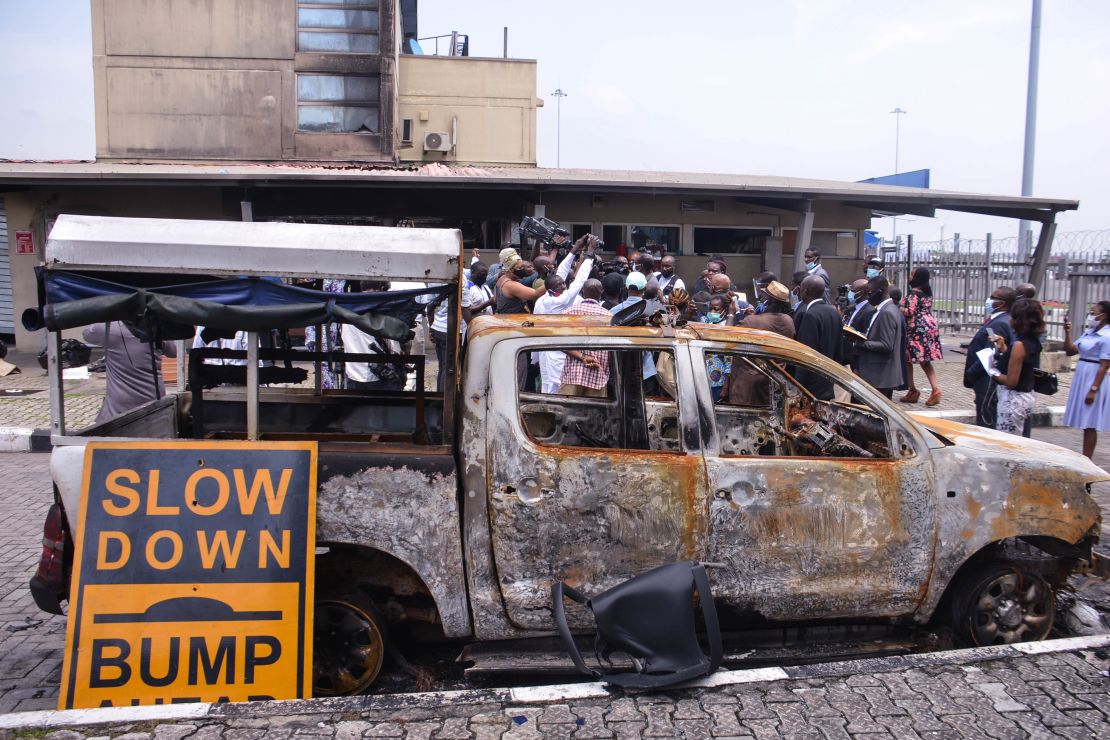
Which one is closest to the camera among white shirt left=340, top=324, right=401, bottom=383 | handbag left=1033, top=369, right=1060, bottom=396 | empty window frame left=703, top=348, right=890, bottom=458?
empty window frame left=703, top=348, right=890, bottom=458

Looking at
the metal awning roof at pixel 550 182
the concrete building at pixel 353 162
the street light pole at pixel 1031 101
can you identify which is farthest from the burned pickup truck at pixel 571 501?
the street light pole at pixel 1031 101

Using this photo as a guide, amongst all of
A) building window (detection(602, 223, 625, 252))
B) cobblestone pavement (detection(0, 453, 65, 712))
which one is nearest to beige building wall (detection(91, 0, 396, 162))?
building window (detection(602, 223, 625, 252))

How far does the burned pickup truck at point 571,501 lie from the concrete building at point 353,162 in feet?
33.3

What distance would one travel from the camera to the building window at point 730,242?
55.7 feet

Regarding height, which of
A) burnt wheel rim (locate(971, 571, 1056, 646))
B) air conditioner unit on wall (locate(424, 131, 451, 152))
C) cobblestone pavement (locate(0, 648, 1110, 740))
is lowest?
cobblestone pavement (locate(0, 648, 1110, 740))

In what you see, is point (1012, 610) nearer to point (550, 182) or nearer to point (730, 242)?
point (550, 182)

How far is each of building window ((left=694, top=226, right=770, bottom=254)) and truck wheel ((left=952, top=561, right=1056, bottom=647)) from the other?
12.9 metres

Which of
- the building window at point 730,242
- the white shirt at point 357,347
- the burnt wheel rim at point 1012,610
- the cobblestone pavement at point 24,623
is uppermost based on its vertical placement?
the building window at point 730,242

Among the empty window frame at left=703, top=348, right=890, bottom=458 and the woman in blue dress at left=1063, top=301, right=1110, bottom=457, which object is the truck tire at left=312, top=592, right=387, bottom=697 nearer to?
the empty window frame at left=703, top=348, right=890, bottom=458

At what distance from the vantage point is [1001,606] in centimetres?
448

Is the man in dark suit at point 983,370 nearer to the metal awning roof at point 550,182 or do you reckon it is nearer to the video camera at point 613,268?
the video camera at point 613,268

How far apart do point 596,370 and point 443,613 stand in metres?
1.94

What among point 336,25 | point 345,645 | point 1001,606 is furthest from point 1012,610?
point 336,25

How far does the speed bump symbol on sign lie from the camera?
3799mm
